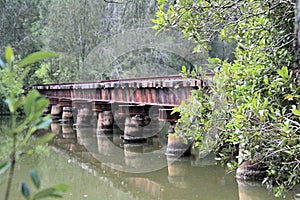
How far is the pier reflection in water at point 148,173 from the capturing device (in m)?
6.04

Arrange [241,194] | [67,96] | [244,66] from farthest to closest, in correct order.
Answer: [67,96], [241,194], [244,66]

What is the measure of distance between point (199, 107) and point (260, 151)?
819 mm

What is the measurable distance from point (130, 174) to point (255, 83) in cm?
481

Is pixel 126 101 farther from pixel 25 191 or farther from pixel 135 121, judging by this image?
pixel 25 191

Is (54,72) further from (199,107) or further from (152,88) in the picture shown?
(199,107)

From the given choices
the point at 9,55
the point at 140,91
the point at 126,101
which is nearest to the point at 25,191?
the point at 9,55

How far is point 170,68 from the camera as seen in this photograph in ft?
57.3

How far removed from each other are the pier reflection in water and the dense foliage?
2645 mm

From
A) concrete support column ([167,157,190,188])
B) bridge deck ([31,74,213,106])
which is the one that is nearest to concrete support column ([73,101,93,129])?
bridge deck ([31,74,213,106])

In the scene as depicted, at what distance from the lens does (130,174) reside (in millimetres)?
7441

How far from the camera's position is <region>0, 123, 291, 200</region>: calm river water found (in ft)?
19.9

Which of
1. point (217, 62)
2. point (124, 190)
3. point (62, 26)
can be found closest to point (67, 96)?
point (62, 26)

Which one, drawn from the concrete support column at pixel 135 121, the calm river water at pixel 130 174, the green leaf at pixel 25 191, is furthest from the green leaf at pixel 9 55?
the concrete support column at pixel 135 121

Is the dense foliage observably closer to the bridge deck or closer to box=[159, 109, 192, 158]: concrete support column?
the bridge deck
